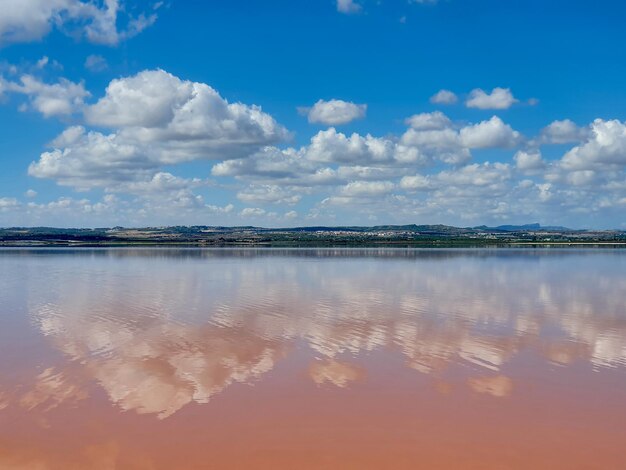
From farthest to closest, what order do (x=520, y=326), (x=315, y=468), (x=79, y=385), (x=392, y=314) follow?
(x=392, y=314)
(x=520, y=326)
(x=79, y=385)
(x=315, y=468)

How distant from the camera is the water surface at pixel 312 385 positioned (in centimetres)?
923

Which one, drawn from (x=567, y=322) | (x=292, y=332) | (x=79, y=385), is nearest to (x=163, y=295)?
(x=292, y=332)

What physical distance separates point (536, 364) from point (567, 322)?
7.36m

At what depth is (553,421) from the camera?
415 inches

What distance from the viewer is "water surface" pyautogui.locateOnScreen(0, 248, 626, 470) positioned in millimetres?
9234

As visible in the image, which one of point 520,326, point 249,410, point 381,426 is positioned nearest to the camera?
point 381,426

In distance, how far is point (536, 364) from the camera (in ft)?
48.0

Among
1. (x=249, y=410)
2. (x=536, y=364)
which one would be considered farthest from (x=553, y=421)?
(x=249, y=410)

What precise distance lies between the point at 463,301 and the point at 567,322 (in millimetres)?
6300

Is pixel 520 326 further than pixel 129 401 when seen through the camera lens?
Yes

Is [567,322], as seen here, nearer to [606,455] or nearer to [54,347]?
[606,455]

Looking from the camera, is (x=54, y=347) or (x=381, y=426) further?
(x=54, y=347)

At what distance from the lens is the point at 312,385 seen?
12.7m

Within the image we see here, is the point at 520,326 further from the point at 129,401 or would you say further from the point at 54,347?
the point at 54,347
